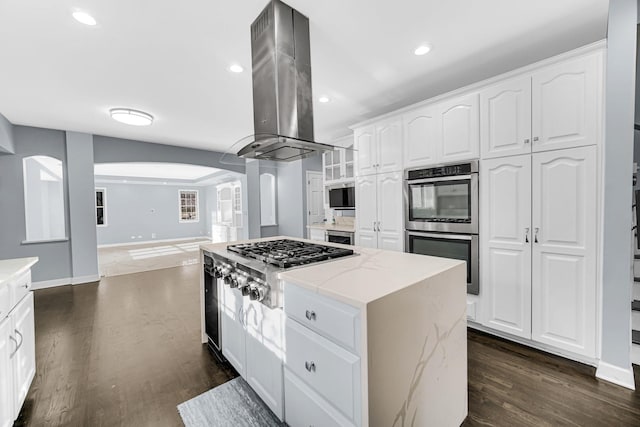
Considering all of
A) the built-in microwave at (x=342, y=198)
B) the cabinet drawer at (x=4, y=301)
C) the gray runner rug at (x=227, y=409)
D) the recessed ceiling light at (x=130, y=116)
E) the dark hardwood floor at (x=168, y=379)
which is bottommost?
the gray runner rug at (x=227, y=409)

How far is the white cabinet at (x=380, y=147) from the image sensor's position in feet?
10.3

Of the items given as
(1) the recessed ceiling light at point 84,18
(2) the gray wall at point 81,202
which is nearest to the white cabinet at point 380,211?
(1) the recessed ceiling light at point 84,18

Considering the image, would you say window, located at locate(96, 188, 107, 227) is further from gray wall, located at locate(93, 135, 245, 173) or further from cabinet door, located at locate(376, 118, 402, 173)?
cabinet door, located at locate(376, 118, 402, 173)

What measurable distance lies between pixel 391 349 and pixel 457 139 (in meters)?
2.28

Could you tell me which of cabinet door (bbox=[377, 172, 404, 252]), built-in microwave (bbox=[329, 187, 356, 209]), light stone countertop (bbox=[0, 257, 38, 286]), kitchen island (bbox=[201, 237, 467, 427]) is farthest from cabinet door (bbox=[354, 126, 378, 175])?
light stone countertop (bbox=[0, 257, 38, 286])

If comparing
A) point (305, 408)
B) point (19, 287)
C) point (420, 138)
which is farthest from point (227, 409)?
point (420, 138)

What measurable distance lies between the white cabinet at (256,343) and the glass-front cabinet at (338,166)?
2872mm

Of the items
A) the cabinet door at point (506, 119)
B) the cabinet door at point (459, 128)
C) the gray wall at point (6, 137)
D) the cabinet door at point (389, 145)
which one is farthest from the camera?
the gray wall at point (6, 137)

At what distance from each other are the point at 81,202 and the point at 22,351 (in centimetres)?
394

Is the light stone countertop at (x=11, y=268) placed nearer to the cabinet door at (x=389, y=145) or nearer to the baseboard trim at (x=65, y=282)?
the cabinet door at (x=389, y=145)

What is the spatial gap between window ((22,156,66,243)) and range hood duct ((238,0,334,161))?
4810mm

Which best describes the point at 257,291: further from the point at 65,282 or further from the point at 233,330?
the point at 65,282

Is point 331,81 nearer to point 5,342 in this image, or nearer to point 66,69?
point 66,69

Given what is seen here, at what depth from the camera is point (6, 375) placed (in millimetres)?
1355
